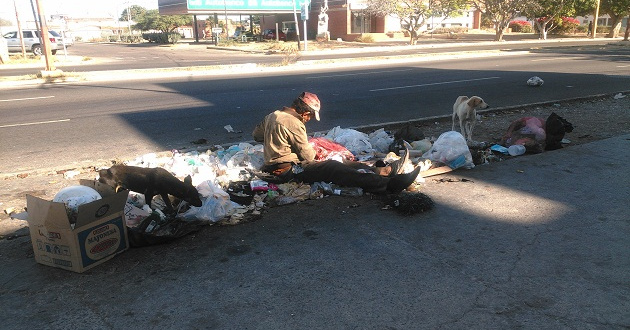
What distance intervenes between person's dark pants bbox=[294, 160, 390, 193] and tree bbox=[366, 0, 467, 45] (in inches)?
1432

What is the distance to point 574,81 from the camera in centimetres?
1485

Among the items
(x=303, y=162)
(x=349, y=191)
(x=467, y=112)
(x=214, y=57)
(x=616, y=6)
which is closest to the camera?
(x=349, y=191)

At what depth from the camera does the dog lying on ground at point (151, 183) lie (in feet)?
15.5

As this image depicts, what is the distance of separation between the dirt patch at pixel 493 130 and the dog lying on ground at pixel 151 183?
96cm

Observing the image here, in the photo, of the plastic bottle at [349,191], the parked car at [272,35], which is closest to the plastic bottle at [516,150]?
the plastic bottle at [349,191]

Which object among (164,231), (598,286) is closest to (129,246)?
(164,231)

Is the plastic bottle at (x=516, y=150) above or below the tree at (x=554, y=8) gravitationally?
below

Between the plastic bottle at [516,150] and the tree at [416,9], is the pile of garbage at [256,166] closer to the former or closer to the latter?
the plastic bottle at [516,150]

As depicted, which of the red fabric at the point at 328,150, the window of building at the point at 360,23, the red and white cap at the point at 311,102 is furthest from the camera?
the window of building at the point at 360,23

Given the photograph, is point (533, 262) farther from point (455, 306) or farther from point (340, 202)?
point (340, 202)

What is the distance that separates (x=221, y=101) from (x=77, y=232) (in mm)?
8787

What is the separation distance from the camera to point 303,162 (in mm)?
5668

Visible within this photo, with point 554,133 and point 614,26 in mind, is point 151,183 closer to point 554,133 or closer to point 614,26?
point 554,133

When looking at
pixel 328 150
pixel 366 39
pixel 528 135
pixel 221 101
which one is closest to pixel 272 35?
pixel 366 39
